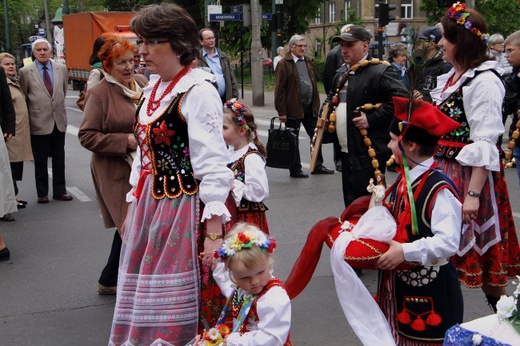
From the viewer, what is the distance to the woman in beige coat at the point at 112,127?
5.14 meters

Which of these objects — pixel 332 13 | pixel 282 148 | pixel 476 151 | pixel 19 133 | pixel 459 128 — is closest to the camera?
pixel 476 151

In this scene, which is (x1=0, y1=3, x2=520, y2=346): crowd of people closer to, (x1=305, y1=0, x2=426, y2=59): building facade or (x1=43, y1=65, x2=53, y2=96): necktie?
(x1=43, y1=65, x2=53, y2=96): necktie

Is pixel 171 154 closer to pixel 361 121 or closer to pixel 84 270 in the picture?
pixel 361 121

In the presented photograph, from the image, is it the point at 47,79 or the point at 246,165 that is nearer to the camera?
the point at 246,165

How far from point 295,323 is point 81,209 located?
4.62 metres

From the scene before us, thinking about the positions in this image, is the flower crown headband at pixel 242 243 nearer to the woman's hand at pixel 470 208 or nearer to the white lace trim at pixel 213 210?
the white lace trim at pixel 213 210

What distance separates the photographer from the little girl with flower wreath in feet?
10.0

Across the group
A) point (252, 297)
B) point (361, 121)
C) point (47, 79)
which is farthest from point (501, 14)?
point (252, 297)

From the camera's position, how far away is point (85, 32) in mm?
29531

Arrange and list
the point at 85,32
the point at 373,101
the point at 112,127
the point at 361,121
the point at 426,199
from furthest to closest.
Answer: the point at 85,32 → the point at 373,101 → the point at 361,121 → the point at 112,127 → the point at 426,199

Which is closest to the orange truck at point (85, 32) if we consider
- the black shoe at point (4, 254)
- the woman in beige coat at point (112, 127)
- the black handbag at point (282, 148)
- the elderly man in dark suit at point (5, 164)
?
the black handbag at point (282, 148)

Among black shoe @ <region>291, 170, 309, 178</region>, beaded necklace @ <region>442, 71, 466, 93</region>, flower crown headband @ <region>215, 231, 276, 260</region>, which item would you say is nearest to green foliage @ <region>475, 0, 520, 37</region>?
black shoe @ <region>291, 170, 309, 178</region>

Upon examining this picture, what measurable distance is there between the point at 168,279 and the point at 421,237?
46.4 inches

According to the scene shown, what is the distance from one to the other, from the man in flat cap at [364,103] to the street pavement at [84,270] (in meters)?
0.95
